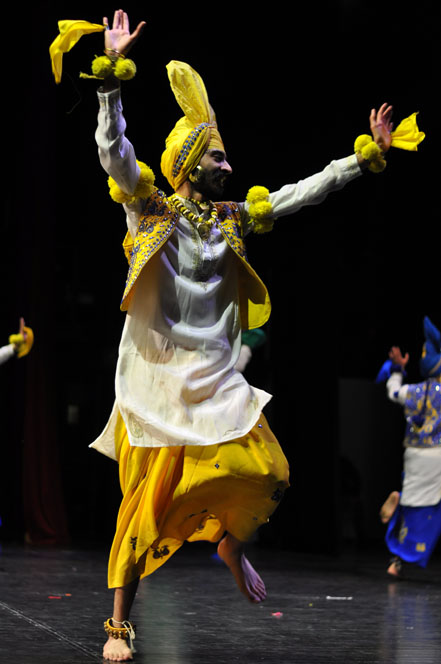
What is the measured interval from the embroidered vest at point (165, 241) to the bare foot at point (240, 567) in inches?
27.3

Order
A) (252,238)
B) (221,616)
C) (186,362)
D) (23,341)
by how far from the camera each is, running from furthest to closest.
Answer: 1. (252,238)
2. (23,341)
3. (221,616)
4. (186,362)

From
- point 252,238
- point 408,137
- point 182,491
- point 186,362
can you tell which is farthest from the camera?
point 252,238

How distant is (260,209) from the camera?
306cm

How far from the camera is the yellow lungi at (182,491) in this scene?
275cm

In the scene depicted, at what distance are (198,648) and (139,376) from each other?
811 mm

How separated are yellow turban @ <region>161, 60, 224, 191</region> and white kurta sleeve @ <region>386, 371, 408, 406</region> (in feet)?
11.0

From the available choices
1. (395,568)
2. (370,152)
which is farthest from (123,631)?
(395,568)

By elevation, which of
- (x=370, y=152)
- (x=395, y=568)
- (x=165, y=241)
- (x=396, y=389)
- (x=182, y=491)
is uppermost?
(x=370, y=152)

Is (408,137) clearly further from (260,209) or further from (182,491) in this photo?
(182,491)

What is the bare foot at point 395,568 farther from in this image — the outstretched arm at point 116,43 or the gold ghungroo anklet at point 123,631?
the outstretched arm at point 116,43

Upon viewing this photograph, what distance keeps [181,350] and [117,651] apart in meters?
0.86

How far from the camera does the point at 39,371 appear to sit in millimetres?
7715

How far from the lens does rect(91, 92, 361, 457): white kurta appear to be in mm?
2811

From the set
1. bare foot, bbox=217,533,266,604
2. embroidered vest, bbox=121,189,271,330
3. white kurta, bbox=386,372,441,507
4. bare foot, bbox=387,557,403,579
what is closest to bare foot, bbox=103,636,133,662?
bare foot, bbox=217,533,266,604
